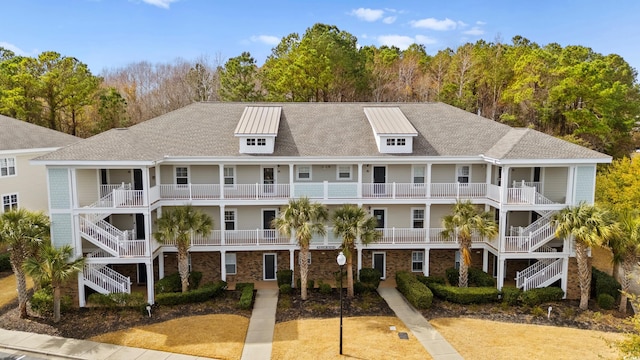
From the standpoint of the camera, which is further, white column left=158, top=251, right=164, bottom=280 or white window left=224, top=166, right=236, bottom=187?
white window left=224, top=166, right=236, bottom=187

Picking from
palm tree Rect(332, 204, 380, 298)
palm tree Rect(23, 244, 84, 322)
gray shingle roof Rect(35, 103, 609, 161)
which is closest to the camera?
palm tree Rect(23, 244, 84, 322)

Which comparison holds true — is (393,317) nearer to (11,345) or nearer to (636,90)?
(11,345)

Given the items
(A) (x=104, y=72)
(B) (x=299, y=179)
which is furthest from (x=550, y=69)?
(A) (x=104, y=72)

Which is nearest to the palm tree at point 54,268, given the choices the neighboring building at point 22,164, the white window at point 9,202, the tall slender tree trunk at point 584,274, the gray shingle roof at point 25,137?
the white window at point 9,202

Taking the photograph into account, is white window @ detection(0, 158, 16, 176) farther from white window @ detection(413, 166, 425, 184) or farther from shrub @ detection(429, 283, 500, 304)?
shrub @ detection(429, 283, 500, 304)

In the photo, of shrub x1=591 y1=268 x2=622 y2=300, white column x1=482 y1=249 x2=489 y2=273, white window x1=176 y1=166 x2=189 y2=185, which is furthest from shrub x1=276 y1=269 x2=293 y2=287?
shrub x1=591 y1=268 x2=622 y2=300

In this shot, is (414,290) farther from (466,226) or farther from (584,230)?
(584,230)
